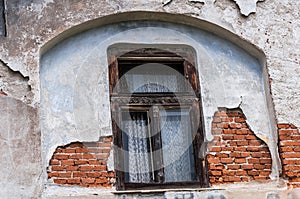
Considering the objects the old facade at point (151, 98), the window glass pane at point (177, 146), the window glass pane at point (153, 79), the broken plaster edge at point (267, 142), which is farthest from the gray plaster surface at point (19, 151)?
the broken plaster edge at point (267, 142)

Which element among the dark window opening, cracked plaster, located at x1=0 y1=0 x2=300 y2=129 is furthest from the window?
the dark window opening

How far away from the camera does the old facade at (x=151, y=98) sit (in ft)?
19.6

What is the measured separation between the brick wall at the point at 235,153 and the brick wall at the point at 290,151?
0.49 feet

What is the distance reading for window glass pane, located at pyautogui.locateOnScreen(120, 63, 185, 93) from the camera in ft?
21.3

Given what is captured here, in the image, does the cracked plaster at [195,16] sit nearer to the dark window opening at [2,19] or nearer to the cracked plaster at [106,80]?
the dark window opening at [2,19]

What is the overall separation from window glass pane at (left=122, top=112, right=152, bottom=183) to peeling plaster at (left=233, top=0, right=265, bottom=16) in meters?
1.44

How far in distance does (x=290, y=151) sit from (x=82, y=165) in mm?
1965

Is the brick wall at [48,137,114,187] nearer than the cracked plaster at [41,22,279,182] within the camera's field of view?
Yes

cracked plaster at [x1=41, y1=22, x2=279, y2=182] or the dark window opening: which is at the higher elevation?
the dark window opening

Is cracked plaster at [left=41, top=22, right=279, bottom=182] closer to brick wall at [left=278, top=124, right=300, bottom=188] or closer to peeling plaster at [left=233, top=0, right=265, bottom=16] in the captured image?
brick wall at [left=278, top=124, right=300, bottom=188]

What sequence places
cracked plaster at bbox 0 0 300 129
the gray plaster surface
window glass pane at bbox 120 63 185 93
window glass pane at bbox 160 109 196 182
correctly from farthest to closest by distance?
window glass pane at bbox 120 63 185 93, window glass pane at bbox 160 109 196 182, cracked plaster at bbox 0 0 300 129, the gray plaster surface

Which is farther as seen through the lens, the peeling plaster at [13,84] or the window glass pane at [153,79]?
the window glass pane at [153,79]

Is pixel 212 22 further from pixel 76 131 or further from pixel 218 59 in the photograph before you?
pixel 76 131

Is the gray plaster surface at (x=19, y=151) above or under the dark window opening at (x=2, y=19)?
under
